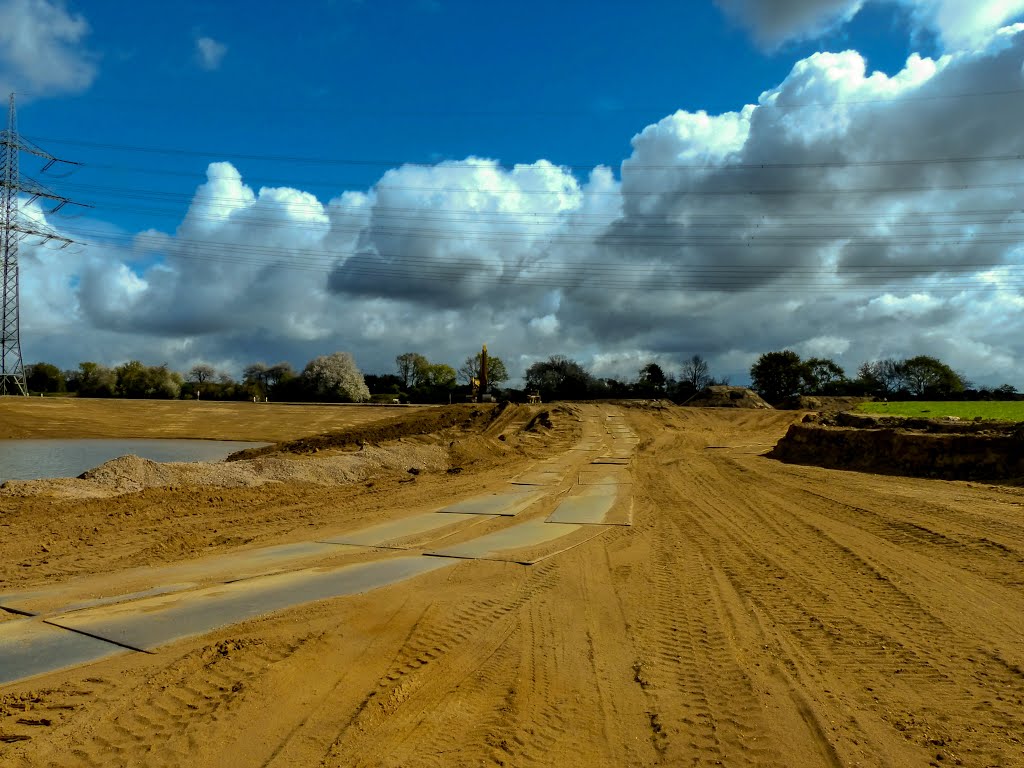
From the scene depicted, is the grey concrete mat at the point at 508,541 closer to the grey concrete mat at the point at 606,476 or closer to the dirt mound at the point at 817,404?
the grey concrete mat at the point at 606,476

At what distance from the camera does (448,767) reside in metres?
3.70

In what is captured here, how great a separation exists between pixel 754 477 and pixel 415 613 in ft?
44.3

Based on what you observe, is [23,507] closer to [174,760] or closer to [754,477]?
[174,760]

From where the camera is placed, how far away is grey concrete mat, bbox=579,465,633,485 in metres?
17.4

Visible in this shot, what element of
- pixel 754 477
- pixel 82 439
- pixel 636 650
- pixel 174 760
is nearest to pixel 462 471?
pixel 754 477

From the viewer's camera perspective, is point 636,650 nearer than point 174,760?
No

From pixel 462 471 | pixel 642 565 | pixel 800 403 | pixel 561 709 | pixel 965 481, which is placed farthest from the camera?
pixel 800 403

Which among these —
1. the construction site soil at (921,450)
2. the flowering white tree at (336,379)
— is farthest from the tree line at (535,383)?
the construction site soil at (921,450)

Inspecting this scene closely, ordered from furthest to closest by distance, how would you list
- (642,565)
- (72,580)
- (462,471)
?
1. (462,471)
2. (642,565)
3. (72,580)

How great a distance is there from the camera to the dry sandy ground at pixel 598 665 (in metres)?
3.93

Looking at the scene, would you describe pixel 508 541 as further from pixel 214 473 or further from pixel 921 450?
pixel 921 450

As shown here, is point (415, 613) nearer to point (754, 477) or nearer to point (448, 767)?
point (448, 767)

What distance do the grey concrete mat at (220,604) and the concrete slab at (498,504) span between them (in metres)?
4.27

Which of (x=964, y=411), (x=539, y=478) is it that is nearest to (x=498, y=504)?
(x=539, y=478)
